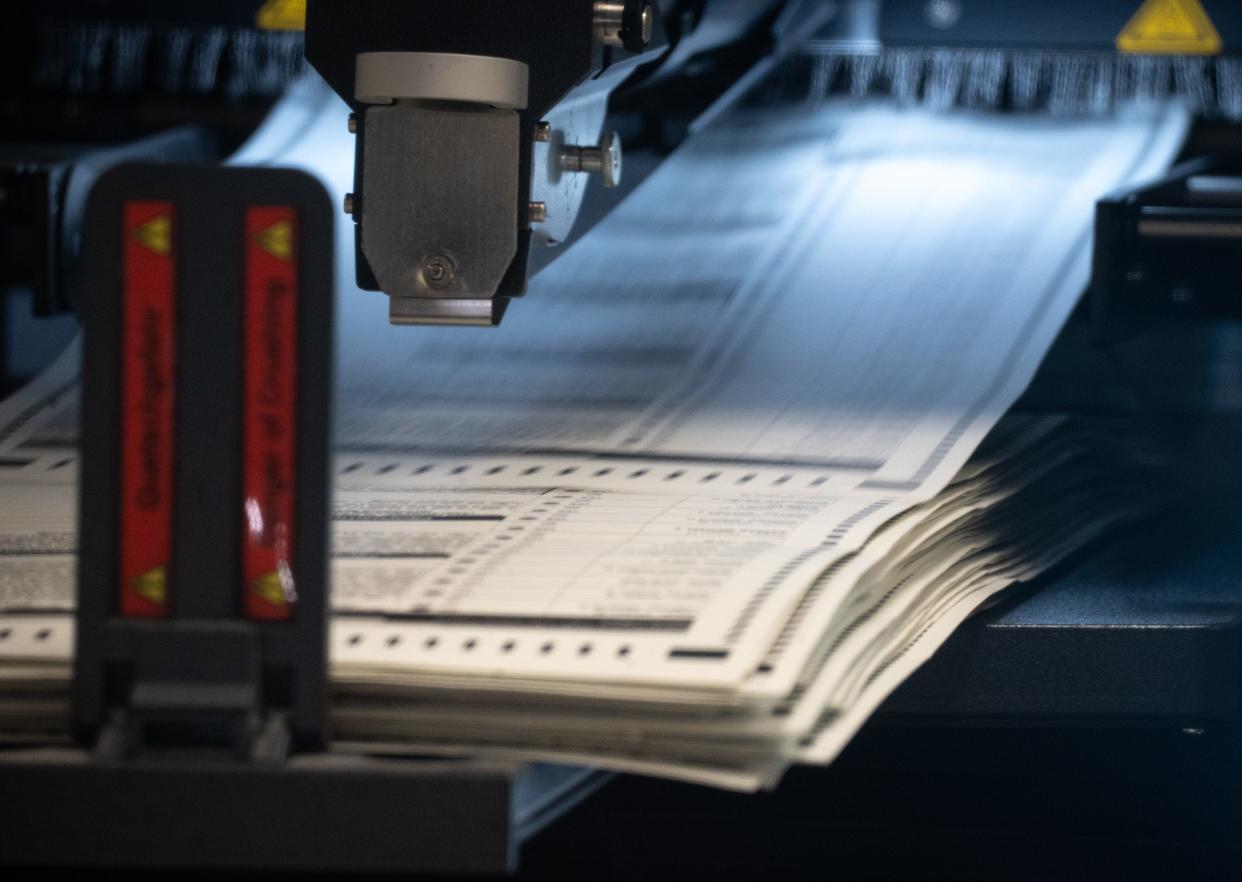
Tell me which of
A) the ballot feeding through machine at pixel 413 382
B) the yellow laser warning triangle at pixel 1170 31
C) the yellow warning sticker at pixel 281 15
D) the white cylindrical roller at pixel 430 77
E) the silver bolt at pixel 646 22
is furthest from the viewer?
the yellow warning sticker at pixel 281 15

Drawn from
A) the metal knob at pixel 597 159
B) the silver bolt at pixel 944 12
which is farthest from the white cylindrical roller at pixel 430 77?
the silver bolt at pixel 944 12

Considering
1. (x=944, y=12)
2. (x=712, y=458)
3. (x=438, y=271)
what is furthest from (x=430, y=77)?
(x=944, y=12)

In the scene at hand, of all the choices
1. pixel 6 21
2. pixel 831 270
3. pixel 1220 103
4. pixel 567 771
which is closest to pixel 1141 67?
pixel 1220 103

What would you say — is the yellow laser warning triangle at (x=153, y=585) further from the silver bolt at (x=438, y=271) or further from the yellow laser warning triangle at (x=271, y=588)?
the silver bolt at (x=438, y=271)

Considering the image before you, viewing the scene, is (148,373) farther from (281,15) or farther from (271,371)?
(281,15)

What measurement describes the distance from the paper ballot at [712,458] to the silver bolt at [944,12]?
0.10m

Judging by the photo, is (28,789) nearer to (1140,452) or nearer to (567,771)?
(567,771)

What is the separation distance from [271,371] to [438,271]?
0.21 metres

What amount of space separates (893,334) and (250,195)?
31.6 inches

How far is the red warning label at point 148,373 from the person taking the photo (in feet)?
2.14

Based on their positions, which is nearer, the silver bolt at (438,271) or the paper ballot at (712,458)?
the paper ballot at (712,458)

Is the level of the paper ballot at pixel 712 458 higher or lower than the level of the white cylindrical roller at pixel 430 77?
lower

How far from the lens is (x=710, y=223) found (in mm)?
1619

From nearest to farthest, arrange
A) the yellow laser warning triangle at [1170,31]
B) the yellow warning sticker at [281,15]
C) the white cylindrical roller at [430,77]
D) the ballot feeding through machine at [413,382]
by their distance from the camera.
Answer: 1. the ballot feeding through machine at [413,382]
2. the white cylindrical roller at [430,77]
3. the yellow laser warning triangle at [1170,31]
4. the yellow warning sticker at [281,15]
